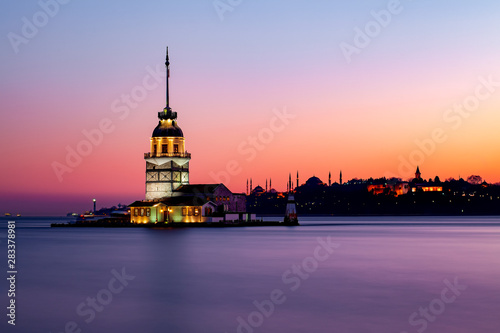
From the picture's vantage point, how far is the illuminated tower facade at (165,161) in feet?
374

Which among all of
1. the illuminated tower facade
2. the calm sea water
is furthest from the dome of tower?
the calm sea water

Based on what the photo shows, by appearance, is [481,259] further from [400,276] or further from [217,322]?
[217,322]

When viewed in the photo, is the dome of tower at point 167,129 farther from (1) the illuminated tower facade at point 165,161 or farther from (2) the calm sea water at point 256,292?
(2) the calm sea water at point 256,292

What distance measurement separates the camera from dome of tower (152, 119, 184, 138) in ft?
377

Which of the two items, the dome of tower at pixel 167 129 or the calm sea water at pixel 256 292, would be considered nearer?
the calm sea water at pixel 256 292

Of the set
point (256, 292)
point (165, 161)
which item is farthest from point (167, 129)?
point (256, 292)

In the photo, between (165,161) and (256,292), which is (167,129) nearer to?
(165,161)

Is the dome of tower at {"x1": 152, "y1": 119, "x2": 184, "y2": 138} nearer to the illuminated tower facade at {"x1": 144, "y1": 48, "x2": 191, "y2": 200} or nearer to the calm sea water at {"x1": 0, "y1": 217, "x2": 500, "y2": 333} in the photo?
the illuminated tower facade at {"x1": 144, "y1": 48, "x2": 191, "y2": 200}

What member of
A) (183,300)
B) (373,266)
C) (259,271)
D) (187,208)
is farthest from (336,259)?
(187,208)

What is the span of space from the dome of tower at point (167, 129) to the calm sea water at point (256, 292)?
57250mm

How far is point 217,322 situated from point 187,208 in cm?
8552

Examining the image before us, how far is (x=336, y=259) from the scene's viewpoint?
5300 centimetres

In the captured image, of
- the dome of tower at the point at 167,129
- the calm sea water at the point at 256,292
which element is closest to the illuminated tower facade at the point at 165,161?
the dome of tower at the point at 167,129

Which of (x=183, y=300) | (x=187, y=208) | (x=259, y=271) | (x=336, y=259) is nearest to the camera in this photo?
(x=183, y=300)
